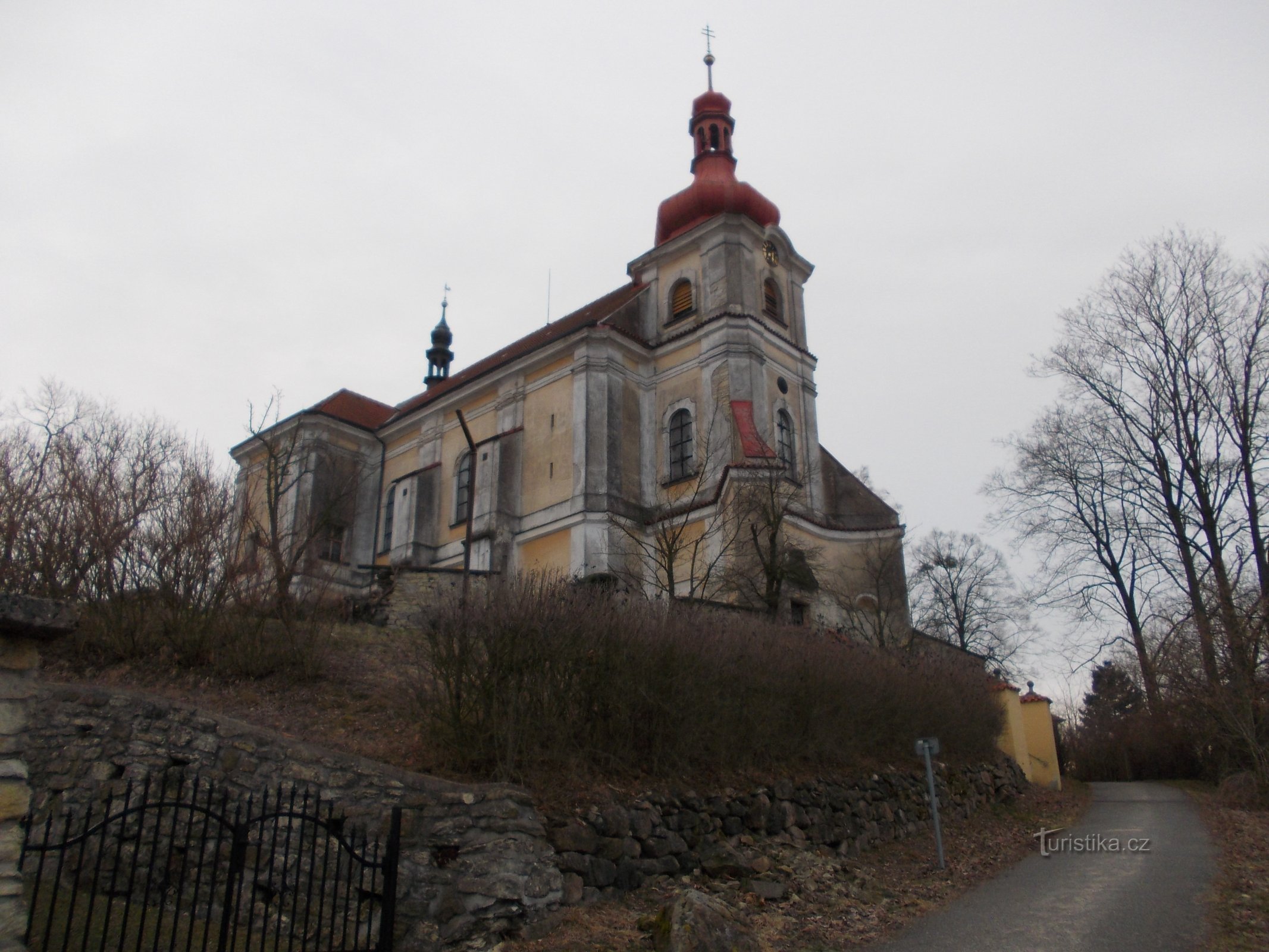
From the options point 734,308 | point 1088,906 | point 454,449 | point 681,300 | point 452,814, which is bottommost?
point 1088,906

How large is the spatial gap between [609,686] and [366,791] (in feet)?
9.23

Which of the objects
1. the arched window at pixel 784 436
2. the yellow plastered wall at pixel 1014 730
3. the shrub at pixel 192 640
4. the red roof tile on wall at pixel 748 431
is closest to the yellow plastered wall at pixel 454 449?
the red roof tile on wall at pixel 748 431

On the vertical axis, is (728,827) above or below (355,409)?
below

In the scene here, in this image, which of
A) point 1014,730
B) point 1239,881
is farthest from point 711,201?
point 1239,881

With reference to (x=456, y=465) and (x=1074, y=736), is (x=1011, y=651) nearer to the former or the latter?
(x=1074, y=736)

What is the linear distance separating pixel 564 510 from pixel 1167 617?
49.5 ft

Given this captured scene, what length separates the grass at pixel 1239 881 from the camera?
879 centimetres

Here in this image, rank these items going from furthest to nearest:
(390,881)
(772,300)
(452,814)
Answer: (772,300) → (452,814) → (390,881)

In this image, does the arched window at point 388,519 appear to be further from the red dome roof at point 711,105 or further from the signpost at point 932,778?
the signpost at point 932,778

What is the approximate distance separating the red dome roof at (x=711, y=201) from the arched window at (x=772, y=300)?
6.29 ft

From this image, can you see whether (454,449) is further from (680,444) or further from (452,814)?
(452,814)

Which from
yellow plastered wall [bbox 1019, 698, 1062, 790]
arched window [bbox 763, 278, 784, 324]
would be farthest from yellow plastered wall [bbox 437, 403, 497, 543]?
yellow plastered wall [bbox 1019, 698, 1062, 790]

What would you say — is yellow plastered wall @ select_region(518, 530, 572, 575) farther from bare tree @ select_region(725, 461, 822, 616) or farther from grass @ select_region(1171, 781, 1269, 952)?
grass @ select_region(1171, 781, 1269, 952)

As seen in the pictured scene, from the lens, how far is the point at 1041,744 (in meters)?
26.3
